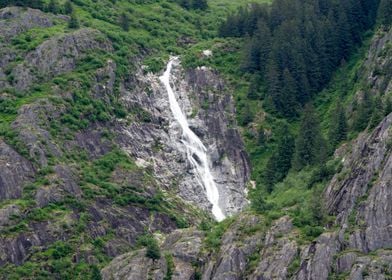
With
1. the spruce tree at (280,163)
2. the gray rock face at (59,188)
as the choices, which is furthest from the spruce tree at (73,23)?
the spruce tree at (280,163)

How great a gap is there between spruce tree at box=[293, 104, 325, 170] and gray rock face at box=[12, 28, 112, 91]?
103 ft

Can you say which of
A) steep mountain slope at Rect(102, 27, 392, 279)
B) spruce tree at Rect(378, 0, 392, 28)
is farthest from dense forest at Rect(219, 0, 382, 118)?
steep mountain slope at Rect(102, 27, 392, 279)

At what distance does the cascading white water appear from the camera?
14300 cm

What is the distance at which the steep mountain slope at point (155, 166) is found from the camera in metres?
117

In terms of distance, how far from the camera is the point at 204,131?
154m

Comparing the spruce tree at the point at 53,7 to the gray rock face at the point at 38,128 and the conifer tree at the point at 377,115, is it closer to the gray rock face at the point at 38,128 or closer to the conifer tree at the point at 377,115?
the gray rock face at the point at 38,128

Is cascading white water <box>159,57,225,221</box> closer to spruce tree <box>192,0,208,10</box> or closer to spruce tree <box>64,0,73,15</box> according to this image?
spruce tree <box>64,0,73,15</box>

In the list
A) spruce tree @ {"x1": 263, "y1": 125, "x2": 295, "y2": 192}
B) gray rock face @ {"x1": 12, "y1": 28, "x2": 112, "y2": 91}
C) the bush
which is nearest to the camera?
the bush

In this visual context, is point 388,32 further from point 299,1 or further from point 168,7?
point 168,7

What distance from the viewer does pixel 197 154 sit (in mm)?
150500

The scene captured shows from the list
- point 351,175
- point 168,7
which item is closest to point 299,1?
point 168,7

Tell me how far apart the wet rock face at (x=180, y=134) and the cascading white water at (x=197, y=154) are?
636 millimetres

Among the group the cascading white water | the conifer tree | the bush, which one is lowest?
the cascading white water

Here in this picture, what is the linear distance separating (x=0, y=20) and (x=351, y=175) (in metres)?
62.7
